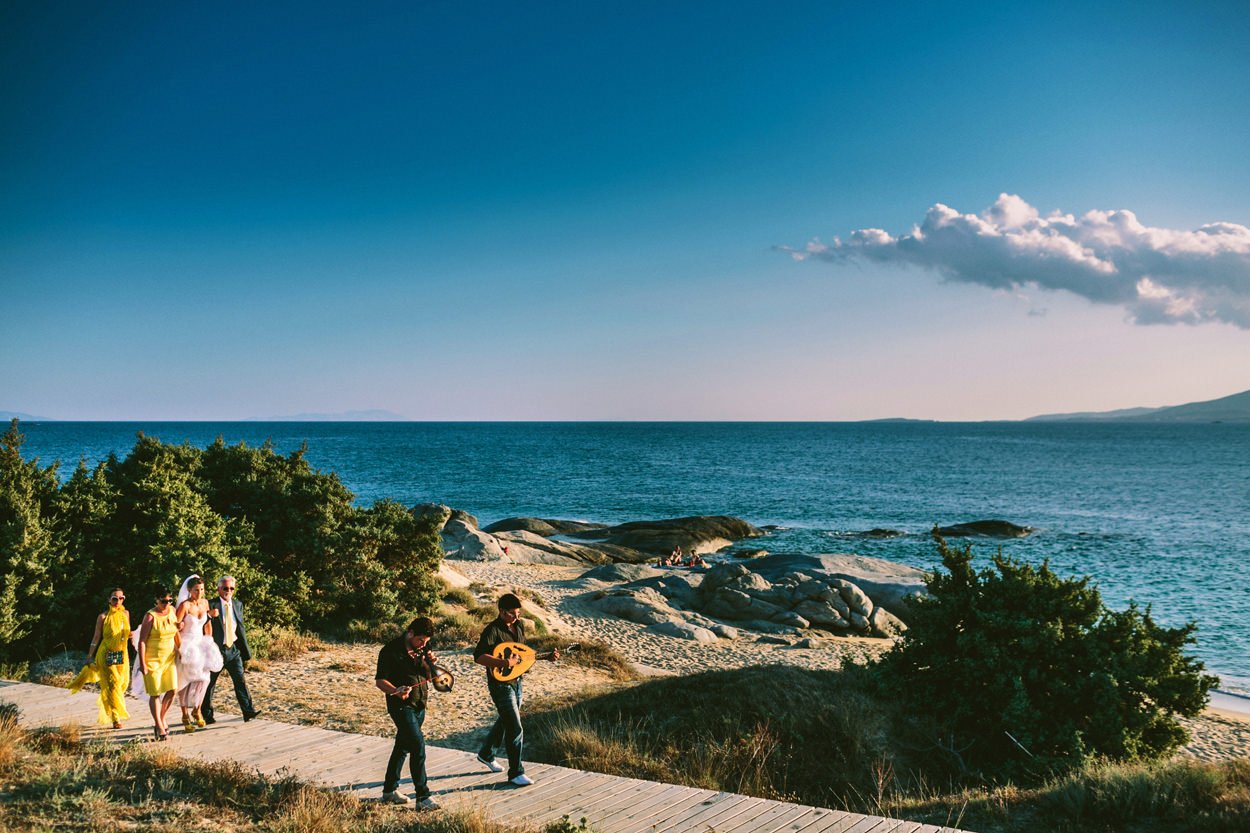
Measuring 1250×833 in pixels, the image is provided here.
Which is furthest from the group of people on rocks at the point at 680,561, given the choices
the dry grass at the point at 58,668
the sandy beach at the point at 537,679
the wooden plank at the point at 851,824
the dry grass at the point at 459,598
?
the wooden plank at the point at 851,824

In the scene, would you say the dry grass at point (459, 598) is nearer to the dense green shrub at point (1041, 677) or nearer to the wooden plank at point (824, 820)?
the dense green shrub at point (1041, 677)

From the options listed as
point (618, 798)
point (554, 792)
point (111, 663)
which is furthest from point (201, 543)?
point (618, 798)

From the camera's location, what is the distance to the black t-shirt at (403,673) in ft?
25.0

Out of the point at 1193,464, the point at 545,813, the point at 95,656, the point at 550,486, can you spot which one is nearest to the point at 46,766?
the point at 95,656

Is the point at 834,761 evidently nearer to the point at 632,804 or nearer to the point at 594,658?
the point at 632,804

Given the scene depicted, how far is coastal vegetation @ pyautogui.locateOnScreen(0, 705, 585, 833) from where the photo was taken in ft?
21.9

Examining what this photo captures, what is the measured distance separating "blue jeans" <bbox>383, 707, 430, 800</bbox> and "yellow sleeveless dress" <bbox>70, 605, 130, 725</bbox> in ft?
14.1

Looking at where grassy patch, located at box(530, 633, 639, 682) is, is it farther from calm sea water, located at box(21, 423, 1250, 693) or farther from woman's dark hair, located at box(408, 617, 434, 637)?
calm sea water, located at box(21, 423, 1250, 693)

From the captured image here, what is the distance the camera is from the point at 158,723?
9133 millimetres

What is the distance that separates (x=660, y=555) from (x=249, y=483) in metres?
30.6

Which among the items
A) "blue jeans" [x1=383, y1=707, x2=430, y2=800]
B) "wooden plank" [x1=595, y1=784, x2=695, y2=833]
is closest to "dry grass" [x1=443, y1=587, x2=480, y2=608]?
"blue jeans" [x1=383, y1=707, x2=430, y2=800]

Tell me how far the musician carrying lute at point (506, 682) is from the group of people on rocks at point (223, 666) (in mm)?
11

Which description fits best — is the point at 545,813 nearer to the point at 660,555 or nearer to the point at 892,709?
the point at 892,709

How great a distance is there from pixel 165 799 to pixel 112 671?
9.26 feet
